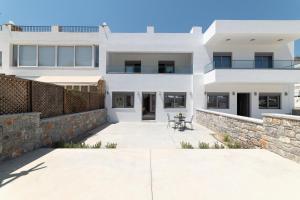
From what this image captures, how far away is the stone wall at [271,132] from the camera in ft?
20.3

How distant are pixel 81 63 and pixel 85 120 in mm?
9671

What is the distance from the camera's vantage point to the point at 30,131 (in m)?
7.28

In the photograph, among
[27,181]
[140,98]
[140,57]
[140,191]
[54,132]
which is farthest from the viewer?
[140,57]

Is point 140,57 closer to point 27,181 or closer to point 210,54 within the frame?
point 210,54

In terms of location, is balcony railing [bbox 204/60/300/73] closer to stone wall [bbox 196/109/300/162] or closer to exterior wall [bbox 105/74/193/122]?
exterior wall [bbox 105/74/193/122]

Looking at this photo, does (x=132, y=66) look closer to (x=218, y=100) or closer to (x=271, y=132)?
(x=218, y=100)

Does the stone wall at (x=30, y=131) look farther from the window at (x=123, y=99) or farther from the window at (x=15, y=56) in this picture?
the window at (x=15, y=56)

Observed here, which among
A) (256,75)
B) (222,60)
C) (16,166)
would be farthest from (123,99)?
(16,166)

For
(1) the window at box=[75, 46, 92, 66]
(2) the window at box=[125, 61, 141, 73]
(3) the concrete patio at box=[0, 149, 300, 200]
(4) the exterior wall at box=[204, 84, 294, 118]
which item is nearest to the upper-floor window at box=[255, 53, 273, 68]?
(4) the exterior wall at box=[204, 84, 294, 118]

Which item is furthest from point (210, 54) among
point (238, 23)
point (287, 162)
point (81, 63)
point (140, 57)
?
point (287, 162)

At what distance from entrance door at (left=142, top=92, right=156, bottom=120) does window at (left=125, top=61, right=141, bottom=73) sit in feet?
10.6

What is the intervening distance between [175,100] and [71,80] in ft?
36.3

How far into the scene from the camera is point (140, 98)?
67.2 feet

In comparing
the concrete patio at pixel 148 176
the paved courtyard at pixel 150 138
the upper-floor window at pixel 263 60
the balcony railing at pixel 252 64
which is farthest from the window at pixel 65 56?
the upper-floor window at pixel 263 60
